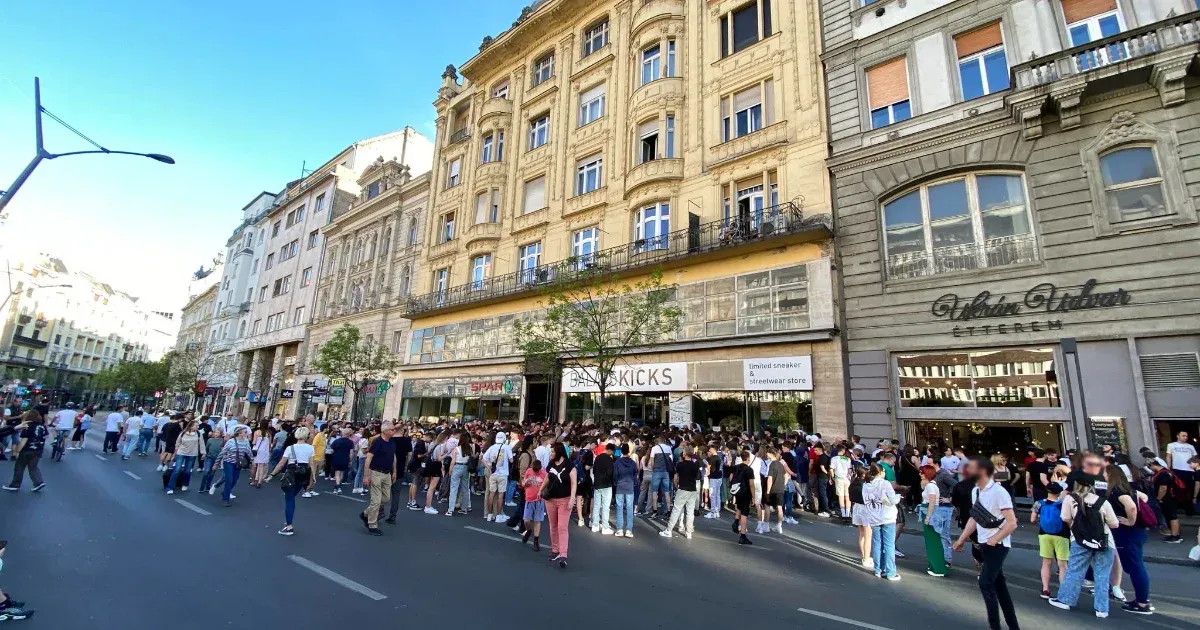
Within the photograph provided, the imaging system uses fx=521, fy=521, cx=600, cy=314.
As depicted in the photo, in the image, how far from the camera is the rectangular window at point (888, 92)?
17859 mm

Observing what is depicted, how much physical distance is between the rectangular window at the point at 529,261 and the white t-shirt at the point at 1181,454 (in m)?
22.4

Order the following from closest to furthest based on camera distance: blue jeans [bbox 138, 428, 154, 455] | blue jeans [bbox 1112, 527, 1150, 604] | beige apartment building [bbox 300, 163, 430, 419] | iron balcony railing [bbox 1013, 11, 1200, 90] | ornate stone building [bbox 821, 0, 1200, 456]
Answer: blue jeans [bbox 1112, 527, 1150, 604] → ornate stone building [bbox 821, 0, 1200, 456] → iron balcony railing [bbox 1013, 11, 1200, 90] → blue jeans [bbox 138, 428, 154, 455] → beige apartment building [bbox 300, 163, 430, 419]

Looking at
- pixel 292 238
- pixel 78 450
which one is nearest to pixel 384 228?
pixel 292 238

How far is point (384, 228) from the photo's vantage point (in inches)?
1561

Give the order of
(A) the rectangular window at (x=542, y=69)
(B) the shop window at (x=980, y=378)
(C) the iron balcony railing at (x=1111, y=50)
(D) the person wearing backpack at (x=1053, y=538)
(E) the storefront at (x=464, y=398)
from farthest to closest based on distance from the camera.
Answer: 1. (A) the rectangular window at (x=542, y=69)
2. (E) the storefront at (x=464, y=398)
3. (B) the shop window at (x=980, y=378)
4. (C) the iron balcony railing at (x=1111, y=50)
5. (D) the person wearing backpack at (x=1053, y=538)

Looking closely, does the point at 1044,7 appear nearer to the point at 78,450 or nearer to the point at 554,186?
the point at 554,186

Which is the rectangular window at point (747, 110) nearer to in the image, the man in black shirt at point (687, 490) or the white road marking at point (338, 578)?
the man in black shirt at point (687, 490)

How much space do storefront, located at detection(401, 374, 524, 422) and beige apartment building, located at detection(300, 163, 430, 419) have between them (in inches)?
68.3

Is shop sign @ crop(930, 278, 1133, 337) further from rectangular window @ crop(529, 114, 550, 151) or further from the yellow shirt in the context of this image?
rectangular window @ crop(529, 114, 550, 151)

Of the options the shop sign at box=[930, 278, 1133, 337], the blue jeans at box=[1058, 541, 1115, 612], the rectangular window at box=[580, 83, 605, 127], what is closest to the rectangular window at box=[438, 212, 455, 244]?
the rectangular window at box=[580, 83, 605, 127]

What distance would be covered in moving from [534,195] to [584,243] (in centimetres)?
610

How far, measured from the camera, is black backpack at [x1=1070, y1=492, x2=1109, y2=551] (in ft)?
20.0

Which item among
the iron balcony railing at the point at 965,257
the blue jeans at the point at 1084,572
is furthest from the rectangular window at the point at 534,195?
the blue jeans at the point at 1084,572

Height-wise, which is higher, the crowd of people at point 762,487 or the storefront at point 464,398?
the storefront at point 464,398
